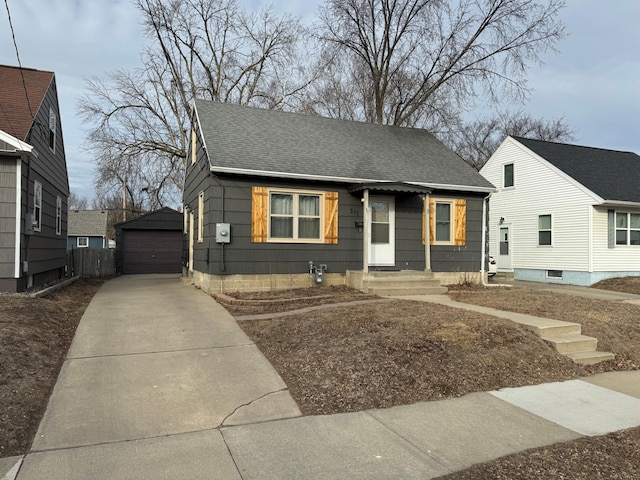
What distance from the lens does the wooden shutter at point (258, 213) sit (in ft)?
36.6

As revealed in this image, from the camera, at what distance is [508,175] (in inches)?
798

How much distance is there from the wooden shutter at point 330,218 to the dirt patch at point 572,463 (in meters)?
8.52

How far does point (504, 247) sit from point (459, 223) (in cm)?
792

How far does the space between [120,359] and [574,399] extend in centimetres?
538

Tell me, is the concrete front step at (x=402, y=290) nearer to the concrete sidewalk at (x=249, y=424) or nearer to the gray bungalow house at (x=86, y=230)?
the concrete sidewalk at (x=249, y=424)

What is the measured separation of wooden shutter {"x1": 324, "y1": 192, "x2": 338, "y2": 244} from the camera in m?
11.9

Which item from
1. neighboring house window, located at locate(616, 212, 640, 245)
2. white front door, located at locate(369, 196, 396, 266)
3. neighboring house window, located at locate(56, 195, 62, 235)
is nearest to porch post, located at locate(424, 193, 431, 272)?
white front door, located at locate(369, 196, 396, 266)

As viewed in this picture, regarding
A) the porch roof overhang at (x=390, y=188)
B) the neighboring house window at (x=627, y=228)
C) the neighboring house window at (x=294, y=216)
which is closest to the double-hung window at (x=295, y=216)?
the neighboring house window at (x=294, y=216)

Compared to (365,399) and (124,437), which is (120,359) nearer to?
(124,437)

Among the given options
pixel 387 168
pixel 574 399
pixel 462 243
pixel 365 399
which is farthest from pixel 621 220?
pixel 365 399

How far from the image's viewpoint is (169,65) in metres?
27.2

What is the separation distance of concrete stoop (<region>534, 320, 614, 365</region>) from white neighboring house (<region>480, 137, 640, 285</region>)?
11.1 m

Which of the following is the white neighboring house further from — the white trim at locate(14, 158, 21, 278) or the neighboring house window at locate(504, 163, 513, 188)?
the white trim at locate(14, 158, 21, 278)

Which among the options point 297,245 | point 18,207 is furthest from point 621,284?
point 18,207
